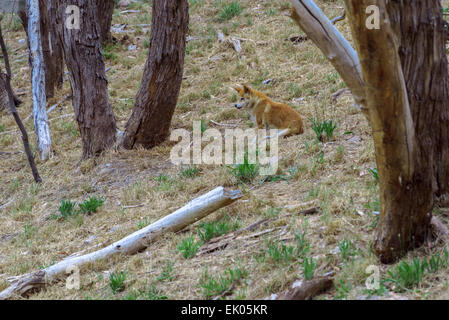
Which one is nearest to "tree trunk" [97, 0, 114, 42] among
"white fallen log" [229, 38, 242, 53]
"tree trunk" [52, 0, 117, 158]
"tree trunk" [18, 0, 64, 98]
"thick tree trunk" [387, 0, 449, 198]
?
"tree trunk" [18, 0, 64, 98]

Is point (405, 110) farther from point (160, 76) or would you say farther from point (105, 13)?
point (105, 13)

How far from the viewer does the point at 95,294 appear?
4887mm

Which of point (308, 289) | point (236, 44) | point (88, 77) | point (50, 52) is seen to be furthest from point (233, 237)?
point (50, 52)

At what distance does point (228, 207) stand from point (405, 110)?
9.15 ft

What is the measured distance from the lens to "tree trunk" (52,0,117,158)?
9.02 meters

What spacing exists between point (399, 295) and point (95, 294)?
2.73m

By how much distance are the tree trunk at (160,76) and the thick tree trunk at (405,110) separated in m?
5.27

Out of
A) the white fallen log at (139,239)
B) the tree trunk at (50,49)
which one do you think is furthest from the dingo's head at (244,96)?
the tree trunk at (50,49)

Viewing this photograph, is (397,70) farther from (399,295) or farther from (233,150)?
(233,150)

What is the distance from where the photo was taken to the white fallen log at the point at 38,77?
1020 centimetres

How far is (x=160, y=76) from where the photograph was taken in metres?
8.98

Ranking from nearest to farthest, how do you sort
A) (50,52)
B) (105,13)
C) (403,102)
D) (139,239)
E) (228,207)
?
(403,102) < (139,239) < (228,207) < (50,52) < (105,13)

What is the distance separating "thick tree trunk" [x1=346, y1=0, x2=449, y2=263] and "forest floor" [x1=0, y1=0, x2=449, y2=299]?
301 millimetres

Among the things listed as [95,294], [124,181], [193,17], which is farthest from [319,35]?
[193,17]
